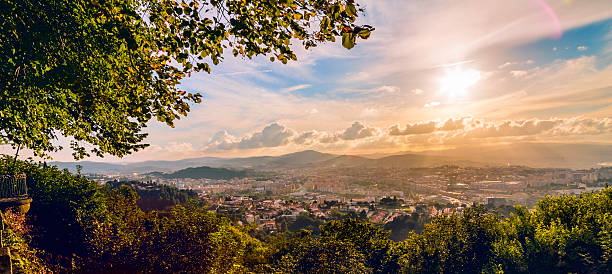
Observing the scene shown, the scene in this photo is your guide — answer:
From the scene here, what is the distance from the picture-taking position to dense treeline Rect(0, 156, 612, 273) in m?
14.8

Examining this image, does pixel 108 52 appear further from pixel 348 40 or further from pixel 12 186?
pixel 12 186

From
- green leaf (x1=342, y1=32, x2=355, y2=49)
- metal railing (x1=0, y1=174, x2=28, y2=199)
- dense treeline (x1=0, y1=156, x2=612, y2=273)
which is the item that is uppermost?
green leaf (x1=342, y1=32, x2=355, y2=49)

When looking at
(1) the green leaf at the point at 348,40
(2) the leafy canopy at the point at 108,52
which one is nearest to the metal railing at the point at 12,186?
(2) the leafy canopy at the point at 108,52

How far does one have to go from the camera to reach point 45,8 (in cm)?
592

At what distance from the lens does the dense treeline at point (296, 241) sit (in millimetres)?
14820

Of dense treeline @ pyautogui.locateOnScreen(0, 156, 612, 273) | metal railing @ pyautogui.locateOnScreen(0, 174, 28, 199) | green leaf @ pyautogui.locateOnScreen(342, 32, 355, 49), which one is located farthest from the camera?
dense treeline @ pyautogui.locateOnScreen(0, 156, 612, 273)

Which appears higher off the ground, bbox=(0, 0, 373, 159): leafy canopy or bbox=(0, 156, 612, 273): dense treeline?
bbox=(0, 0, 373, 159): leafy canopy

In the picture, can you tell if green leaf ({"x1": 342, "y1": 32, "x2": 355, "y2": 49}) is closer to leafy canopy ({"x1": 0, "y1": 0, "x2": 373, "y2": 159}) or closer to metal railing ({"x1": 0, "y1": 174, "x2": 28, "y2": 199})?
leafy canopy ({"x1": 0, "y1": 0, "x2": 373, "y2": 159})

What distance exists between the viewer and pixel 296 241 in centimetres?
2295

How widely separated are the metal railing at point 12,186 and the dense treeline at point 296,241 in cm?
202

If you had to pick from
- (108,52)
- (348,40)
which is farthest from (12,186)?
(348,40)

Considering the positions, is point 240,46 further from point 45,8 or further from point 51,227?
point 51,227

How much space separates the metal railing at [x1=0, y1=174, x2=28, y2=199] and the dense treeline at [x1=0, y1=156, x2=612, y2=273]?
2.02 m

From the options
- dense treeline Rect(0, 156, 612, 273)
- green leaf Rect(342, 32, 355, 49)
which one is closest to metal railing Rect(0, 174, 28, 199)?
dense treeline Rect(0, 156, 612, 273)
